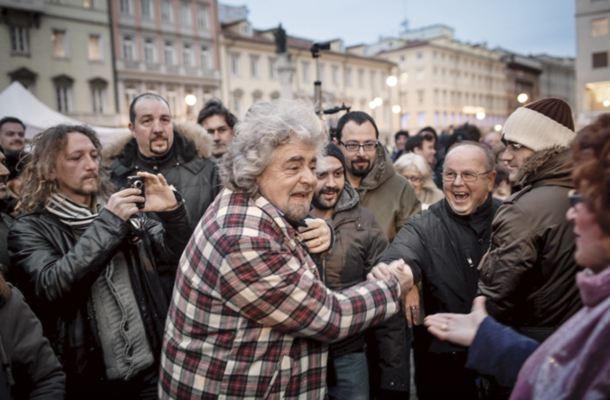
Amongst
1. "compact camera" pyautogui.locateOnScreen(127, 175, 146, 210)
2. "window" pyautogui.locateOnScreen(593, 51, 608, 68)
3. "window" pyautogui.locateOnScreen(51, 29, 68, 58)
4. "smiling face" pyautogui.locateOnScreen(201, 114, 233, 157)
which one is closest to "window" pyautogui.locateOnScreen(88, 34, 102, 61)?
"window" pyautogui.locateOnScreen(51, 29, 68, 58)

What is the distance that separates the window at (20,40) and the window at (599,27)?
3893 cm

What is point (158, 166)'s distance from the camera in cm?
379

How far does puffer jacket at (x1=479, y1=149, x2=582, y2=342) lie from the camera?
6.45ft

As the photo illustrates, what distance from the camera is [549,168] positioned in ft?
6.88

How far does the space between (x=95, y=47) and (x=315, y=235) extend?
31.0 metres


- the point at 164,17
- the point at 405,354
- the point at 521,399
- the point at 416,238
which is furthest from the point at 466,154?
the point at 164,17

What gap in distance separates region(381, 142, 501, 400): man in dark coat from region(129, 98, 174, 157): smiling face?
2175mm

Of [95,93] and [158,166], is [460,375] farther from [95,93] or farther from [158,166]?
[95,93]

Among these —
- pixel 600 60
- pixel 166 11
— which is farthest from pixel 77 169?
pixel 600 60

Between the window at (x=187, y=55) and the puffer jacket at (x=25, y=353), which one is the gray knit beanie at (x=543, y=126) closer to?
the puffer jacket at (x=25, y=353)

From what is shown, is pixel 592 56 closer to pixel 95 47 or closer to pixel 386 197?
pixel 95 47

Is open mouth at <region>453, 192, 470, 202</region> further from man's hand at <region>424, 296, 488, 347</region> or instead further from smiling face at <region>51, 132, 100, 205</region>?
smiling face at <region>51, 132, 100, 205</region>

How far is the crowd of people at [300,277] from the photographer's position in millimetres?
1521

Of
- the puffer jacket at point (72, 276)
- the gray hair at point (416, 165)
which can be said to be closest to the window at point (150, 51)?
the gray hair at point (416, 165)
